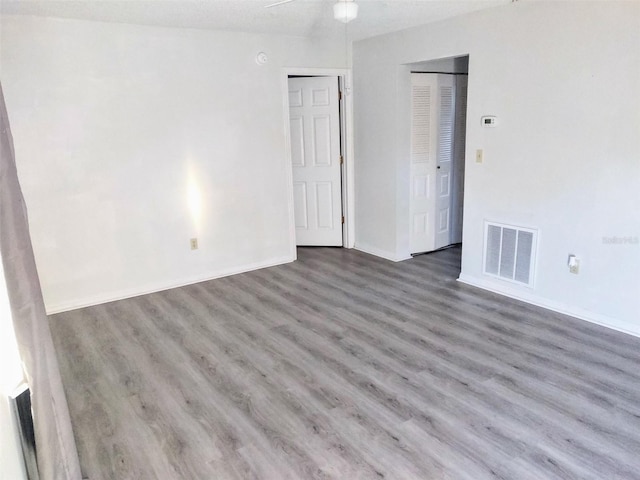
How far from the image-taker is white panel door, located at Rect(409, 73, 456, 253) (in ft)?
16.2

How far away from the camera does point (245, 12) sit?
12.0 ft

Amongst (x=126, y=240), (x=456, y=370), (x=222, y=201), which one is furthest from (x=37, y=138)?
(x=456, y=370)

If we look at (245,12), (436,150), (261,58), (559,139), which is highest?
(245,12)

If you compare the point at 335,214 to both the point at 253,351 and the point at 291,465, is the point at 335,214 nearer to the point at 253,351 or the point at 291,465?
the point at 253,351

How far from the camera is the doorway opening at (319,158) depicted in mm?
5310

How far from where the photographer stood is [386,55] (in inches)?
187

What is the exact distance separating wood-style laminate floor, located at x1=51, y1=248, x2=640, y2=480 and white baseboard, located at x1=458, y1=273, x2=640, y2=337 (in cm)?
8

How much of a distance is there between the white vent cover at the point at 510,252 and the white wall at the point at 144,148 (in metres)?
2.16

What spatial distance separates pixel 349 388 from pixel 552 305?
196cm

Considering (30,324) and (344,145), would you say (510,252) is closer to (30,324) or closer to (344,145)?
(344,145)

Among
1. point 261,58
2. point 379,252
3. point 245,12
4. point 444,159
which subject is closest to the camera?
point 245,12

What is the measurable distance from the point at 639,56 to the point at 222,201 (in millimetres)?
3561

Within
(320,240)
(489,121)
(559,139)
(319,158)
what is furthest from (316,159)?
(559,139)

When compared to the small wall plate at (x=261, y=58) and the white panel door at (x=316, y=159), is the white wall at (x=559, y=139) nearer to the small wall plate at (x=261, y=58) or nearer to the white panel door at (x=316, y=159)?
the white panel door at (x=316, y=159)
